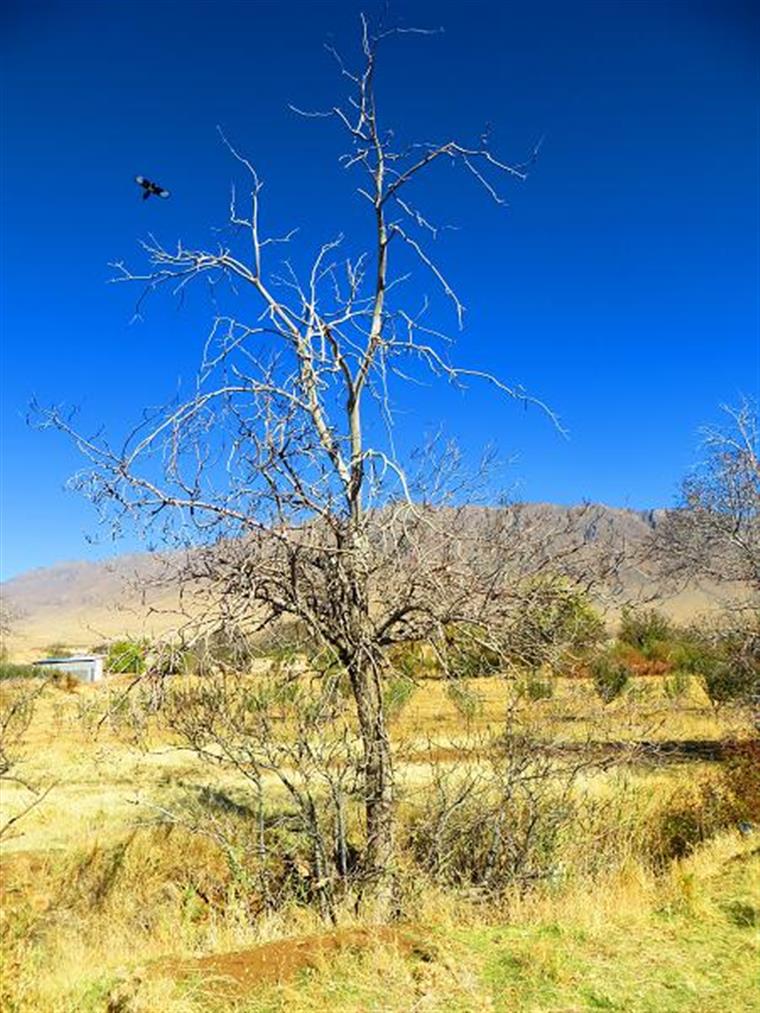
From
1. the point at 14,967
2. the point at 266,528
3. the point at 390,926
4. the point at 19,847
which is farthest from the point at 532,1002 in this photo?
the point at 19,847

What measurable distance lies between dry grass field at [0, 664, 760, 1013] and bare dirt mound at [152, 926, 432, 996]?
0.05 ft

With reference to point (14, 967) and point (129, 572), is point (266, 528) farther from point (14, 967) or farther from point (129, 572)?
point (14, 967)

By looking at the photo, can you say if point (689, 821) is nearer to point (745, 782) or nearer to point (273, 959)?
point (745, 782)

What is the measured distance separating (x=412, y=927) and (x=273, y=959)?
52.0 inches

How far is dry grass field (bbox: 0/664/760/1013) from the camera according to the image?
5.50 meters

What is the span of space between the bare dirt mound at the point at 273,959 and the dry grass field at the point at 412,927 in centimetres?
2

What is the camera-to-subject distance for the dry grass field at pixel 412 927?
550 centimetres

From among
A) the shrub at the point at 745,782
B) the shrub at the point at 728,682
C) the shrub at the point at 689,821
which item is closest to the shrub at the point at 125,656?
the shrub at the point at 689,821

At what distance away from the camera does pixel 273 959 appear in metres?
A: 6.00

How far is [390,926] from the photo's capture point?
6941 millimetres

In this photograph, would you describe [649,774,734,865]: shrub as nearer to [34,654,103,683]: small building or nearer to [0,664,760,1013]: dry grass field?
[0,664,760,1013]: dry grass field

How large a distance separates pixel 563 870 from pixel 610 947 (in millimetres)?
2396

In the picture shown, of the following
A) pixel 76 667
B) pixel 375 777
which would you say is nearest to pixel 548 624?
pixel 375 777

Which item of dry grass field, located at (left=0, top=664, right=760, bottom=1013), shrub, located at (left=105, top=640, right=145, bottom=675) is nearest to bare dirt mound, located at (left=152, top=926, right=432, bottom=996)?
dry grass field, located at (left=0, top=664, right=760, bottom=1013)
